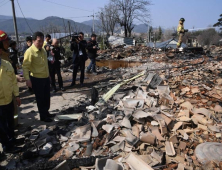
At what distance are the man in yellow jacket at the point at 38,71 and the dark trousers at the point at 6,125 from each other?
80 centimetres

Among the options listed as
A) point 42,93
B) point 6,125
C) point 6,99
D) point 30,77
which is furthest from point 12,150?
point 30,77

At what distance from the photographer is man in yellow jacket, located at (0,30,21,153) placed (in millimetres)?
2592

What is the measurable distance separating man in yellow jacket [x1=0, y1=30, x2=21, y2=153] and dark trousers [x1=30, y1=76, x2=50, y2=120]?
3.21ft

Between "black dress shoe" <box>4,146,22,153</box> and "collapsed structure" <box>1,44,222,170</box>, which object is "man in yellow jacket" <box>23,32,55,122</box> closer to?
"collapsed structure" <box>1,44,222,170</box>

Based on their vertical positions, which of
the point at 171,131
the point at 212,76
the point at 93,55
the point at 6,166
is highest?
the point at 93,55

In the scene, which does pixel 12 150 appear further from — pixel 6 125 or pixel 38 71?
pixel 38 71

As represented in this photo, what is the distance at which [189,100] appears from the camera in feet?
14.2

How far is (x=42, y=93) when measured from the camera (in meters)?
3.91

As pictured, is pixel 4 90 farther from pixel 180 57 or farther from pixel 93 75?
pixel 180 57

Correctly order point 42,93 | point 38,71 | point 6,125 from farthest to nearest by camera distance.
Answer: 1. point 42,93
2. point 38,71
3. point 6,125

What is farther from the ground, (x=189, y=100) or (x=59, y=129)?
(x=189, y=100)

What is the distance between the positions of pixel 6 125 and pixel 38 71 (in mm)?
1298

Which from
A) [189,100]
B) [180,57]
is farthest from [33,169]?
[180,57]

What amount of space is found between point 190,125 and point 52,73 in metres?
4.32
